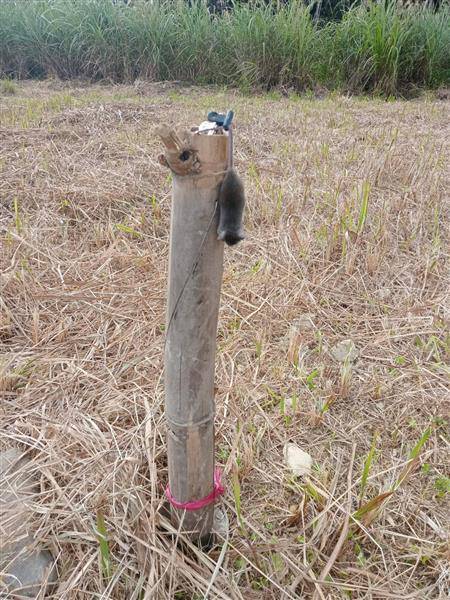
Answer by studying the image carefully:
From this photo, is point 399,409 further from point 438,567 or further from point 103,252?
point 103,252

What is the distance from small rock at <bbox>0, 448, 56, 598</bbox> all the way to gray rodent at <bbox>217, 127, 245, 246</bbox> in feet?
2.44

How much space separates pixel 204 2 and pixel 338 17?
338 centimetres

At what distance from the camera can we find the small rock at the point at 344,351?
1600 millimetres

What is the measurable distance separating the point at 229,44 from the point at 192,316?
633cm

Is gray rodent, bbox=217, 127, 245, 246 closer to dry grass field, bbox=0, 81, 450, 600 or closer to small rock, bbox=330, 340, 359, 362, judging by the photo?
dry grass field, bbox=0, 81, 450, 600

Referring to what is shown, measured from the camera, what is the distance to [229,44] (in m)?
6.29

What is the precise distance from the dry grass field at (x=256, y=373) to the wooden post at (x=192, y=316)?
14cm

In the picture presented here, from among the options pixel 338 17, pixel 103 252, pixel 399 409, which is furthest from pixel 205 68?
pixel 399 409

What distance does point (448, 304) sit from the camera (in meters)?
1.84

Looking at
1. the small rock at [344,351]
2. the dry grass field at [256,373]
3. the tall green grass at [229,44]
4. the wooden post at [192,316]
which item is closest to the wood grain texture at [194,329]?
the wooden post at [192,316]

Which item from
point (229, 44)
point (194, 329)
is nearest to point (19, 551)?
point (194, 329)

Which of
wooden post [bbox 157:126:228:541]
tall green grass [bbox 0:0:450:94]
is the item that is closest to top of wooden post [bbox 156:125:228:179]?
wooden post [bbox 157:126:228:541]

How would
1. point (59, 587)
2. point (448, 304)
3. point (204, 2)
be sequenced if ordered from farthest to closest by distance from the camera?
point (204, 2) → point (448, 304) → point (59, 587)

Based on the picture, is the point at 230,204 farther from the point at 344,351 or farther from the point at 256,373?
the point at 344,351
